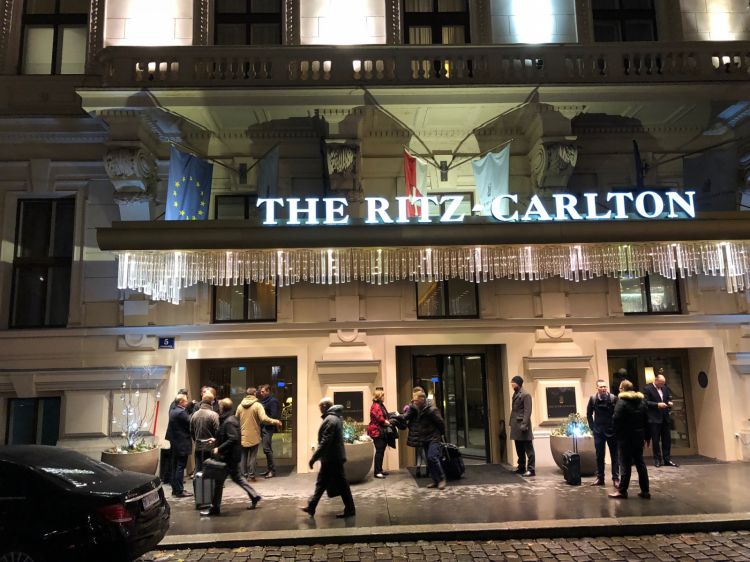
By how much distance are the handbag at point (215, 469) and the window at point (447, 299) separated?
5.48 meters

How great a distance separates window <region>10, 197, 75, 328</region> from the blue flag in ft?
29.5

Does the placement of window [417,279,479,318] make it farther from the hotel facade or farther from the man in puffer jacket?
the man in puffer jacket

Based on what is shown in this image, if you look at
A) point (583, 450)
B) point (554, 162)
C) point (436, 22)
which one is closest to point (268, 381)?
point (583, 450)

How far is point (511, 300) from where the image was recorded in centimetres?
1182

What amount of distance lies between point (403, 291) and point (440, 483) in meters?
4.11

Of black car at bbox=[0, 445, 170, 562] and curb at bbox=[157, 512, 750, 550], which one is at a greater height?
black car at bbox=[0, 445, 170, 562]

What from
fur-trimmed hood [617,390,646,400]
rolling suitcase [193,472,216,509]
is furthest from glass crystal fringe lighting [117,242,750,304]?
rolling suitcase [193,472,216,509]

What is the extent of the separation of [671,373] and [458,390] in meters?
5.07

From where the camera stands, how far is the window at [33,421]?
11000 mm

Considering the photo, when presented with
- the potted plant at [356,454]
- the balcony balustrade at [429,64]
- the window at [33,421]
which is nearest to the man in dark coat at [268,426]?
the potted plant at [356,454]

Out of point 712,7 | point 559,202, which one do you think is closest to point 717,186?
point 559,202

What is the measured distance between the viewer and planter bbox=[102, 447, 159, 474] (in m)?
9.55

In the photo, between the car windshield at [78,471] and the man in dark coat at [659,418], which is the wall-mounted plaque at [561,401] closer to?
the man in dark coat at [659,418]

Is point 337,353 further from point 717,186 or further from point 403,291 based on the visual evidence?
point 717,186
